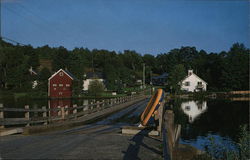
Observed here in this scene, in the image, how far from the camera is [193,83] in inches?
3716

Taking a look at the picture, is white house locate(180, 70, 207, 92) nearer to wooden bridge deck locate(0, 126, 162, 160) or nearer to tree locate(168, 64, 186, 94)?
tree locate(168, 64, 186, 94)

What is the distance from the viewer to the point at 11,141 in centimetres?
1011

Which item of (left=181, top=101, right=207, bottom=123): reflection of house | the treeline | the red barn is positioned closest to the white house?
the treeline

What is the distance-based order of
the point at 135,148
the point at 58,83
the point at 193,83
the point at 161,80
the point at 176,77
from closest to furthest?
the point at 135,148 < the point at 58,83 < the point at 176,77 < the point at 193,83 < the point at 161,80

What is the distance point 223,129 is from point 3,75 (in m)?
73.8

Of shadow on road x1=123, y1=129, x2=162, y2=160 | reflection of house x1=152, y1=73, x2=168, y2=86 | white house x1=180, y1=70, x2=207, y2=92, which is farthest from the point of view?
reflection of house x1=152, y1=73, x2=168, y2=86

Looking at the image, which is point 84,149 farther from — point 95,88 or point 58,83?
point 58,83

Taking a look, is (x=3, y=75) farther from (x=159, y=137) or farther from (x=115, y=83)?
(x=159, y=137)

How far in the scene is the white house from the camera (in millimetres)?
93938

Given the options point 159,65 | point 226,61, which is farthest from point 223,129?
point 159,65

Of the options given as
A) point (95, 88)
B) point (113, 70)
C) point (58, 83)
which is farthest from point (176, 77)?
point (58, 83)

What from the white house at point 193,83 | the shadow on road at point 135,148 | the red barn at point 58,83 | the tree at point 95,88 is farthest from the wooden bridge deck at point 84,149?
the white house at point 193,83

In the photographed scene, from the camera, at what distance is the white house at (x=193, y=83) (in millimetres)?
93938

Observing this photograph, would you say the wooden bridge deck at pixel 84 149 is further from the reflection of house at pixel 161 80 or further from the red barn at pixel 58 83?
the reflection of house at pixel 161 80
